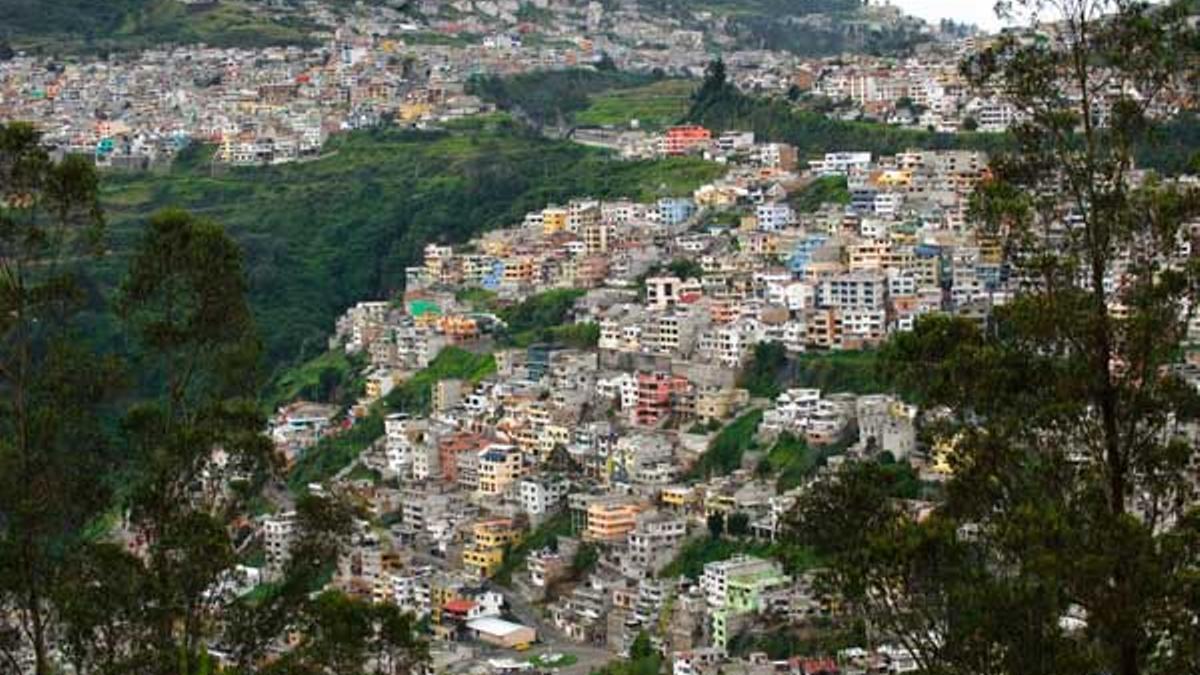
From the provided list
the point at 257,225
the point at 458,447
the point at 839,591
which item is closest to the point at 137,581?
the point at 839,591

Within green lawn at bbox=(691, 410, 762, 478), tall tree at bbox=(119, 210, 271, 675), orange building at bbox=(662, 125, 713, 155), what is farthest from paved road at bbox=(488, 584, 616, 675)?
orange building at bbox=(662, 125, 713, 155)

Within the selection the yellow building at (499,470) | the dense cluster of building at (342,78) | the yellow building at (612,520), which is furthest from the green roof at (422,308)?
the yellow building at (612,520)

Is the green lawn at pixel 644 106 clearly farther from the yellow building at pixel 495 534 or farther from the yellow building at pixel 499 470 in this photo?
the yellow building at pixel 495 534

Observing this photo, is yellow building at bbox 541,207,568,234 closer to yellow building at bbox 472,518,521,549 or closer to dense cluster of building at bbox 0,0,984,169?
dense cluster of building at bbox 0,0,984,169

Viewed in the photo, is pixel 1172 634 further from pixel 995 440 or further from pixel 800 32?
pixel 800 32

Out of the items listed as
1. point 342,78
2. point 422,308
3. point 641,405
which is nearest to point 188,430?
point 641,405

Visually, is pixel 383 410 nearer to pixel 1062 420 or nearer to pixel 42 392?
pixel 42 392
